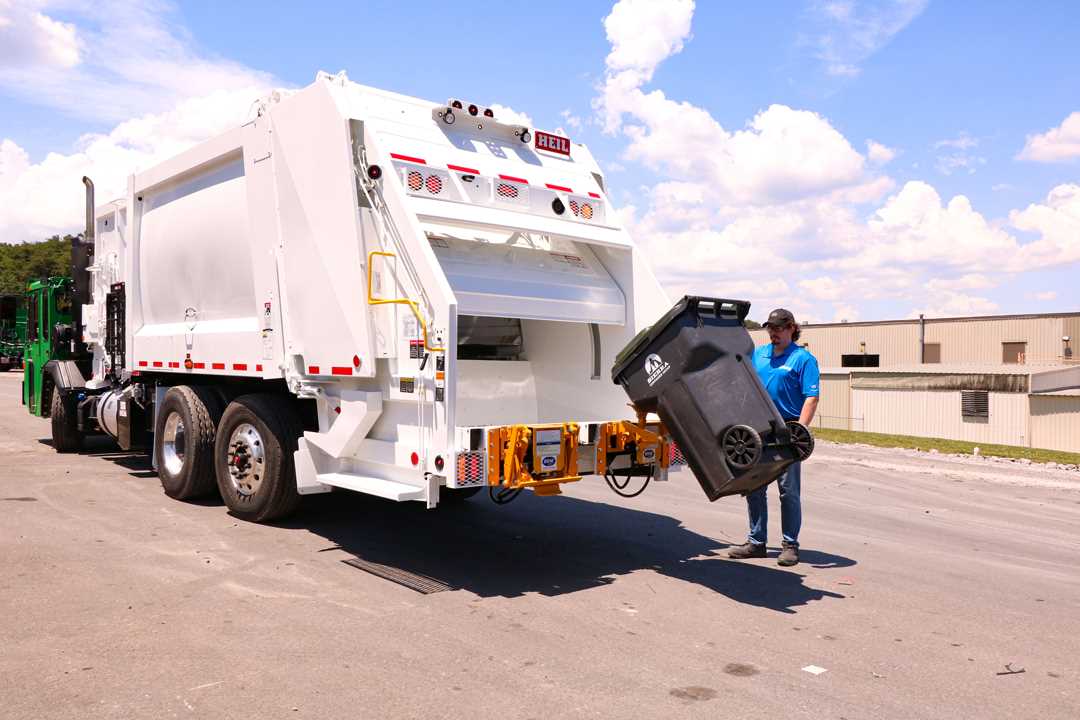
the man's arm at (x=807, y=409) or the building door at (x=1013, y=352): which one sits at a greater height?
the building door at (x=1013, y=352)

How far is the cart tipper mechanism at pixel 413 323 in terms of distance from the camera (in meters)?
5.41

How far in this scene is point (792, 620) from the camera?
4.91 meters

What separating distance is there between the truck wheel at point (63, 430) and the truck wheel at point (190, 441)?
11.8ft

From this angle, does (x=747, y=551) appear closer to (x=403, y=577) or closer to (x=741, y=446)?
(x=741, y=446)

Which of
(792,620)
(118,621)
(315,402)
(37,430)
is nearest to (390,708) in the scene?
(118,621)

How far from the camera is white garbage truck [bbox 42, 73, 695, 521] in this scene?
5.54 meters

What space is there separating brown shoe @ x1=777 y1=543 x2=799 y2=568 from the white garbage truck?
0.96m

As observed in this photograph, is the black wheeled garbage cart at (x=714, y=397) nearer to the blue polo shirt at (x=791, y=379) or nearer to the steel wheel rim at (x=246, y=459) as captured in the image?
the blue polo shirt at (x=791, y=379)

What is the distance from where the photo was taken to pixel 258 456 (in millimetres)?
6953

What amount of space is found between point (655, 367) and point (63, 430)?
8.76 meters

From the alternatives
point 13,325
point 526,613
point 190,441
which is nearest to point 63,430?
point 13,325

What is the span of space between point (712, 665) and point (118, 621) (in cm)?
306

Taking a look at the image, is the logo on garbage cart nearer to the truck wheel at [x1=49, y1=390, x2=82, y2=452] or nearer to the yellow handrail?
the yellow handrail

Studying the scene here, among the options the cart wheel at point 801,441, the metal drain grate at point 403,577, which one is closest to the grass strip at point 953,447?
the cart wheel at point 801,441
